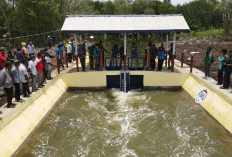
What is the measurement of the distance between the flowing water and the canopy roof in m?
3.75

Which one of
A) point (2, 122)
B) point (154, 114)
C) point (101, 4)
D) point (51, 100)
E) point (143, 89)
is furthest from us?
point (101, 4)

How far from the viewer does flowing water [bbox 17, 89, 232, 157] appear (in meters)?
7.20

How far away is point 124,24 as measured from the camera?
13289 mm

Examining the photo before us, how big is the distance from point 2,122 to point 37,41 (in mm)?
21889

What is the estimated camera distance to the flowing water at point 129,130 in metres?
7.20

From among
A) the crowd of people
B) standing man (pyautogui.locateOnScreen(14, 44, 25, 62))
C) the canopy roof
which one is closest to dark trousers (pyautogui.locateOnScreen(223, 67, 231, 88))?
the canopy roof

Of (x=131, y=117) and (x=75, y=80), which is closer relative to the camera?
(x=131, y=117)

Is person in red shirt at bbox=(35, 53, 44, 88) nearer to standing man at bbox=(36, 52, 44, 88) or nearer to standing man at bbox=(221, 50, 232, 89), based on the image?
standing man at bbox=(36, 52, 44, 88)

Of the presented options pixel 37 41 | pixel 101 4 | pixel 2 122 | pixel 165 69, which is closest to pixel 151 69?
pixel 165 69

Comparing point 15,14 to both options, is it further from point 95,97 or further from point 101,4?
point 101,4

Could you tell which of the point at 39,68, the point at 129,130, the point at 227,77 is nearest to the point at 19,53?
the point at 39,68

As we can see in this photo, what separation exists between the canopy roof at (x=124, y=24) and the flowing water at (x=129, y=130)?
3.75 m

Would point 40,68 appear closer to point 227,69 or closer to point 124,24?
point 124,24

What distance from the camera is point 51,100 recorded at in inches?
424
